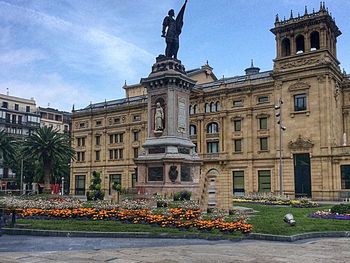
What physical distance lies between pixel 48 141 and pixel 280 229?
4261 cm

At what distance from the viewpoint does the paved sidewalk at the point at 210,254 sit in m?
11.3

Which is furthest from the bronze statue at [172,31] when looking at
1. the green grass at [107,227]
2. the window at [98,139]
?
the window at [98,139]

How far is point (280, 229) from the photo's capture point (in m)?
16.5

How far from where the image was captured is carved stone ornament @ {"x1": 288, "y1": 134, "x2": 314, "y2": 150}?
52.0 metres

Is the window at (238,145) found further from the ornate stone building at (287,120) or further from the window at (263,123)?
the window at (263,123)

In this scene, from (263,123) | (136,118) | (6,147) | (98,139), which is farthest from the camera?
(98,139)

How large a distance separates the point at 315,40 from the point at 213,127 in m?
19.5

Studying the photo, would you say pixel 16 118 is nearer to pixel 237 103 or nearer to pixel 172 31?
pixel 237 103

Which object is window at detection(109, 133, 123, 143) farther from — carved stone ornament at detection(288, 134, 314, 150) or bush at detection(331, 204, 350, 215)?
bush at detection(331, 204, 350, 215)

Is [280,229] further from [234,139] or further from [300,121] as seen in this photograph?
[234,139]

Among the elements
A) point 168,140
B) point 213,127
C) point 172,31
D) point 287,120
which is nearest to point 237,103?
point 213,127

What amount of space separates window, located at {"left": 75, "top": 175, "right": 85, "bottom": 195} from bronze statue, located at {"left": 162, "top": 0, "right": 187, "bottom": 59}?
50.0 meters

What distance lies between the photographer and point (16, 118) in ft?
321

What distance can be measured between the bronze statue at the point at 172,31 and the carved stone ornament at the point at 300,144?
25184 mm
